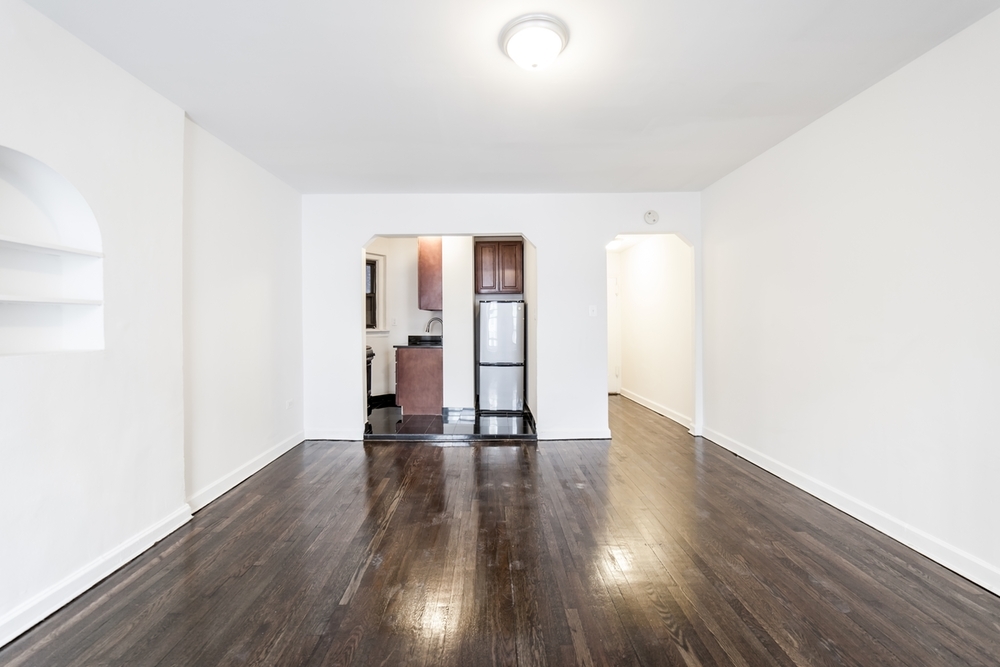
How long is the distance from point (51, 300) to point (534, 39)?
235 centimetres

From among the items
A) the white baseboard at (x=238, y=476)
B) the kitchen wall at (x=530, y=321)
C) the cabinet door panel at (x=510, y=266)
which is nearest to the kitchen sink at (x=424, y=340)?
the cabinet door panel at (x=510, y=266)

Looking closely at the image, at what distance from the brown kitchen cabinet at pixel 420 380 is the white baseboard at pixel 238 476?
5.71 feet

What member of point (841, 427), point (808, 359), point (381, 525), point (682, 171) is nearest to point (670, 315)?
point (682, 171)

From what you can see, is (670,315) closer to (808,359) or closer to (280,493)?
(808,359)

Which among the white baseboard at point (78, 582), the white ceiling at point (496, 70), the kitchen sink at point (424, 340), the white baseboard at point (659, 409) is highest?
the white ceiling at point (496, 70)

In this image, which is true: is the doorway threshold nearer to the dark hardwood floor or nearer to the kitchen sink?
the kitchen sink

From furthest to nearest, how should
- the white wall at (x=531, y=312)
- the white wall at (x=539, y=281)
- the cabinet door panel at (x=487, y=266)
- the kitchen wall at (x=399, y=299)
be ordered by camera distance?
the kitchen wall at (x=399, y=299) → the cabinet door panel at (x=487, y=266) → the white wall at (x=531, y=312) → the white wall at (x=539, y=281)

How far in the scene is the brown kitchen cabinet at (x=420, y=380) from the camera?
5793 mm

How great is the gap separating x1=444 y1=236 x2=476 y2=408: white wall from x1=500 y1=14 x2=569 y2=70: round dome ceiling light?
12.2 ft

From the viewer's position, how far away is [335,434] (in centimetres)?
444

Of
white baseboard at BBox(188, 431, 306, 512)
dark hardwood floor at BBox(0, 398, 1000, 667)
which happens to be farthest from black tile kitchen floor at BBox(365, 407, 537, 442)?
dark hardwood floor at BBox(0, 398, 1000, 667)

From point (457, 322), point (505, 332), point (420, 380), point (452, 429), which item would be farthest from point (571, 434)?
point (420, 380)

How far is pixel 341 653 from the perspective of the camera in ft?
5.04

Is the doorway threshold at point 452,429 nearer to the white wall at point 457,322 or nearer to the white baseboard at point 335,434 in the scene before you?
the white baseboard at point 335,434
